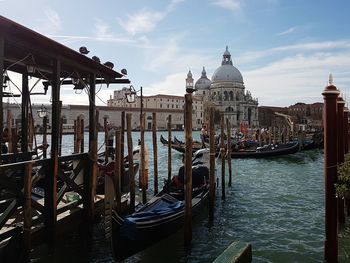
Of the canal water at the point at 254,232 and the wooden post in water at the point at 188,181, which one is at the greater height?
the wooden post in water at the point at 188,181

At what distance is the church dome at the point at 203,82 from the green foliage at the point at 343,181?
7344cm

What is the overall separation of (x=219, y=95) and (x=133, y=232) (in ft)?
218

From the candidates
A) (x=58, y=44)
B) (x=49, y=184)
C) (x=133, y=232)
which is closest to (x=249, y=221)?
(x=133, y=232)

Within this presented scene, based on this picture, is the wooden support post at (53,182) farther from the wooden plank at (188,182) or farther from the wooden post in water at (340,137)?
the wooden post in water at (340,137)

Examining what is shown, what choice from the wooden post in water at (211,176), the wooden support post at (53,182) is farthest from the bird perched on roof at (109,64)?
the wooden post in water at (211,176)

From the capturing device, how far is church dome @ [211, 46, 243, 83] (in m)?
68.9

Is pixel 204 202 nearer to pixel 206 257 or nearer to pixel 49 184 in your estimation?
pixel 206 257

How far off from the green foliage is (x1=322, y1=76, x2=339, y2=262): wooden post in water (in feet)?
0.18

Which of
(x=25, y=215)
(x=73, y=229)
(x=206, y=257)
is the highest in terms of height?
(x=25, y=215)

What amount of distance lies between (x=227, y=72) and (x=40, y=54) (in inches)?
2616

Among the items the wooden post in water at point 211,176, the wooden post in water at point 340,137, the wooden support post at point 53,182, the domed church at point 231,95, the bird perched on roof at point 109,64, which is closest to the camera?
the wooden support post at point 53,182

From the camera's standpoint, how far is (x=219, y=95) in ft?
229

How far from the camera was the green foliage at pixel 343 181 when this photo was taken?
349 centimetres

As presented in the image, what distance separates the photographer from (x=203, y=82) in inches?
3054
